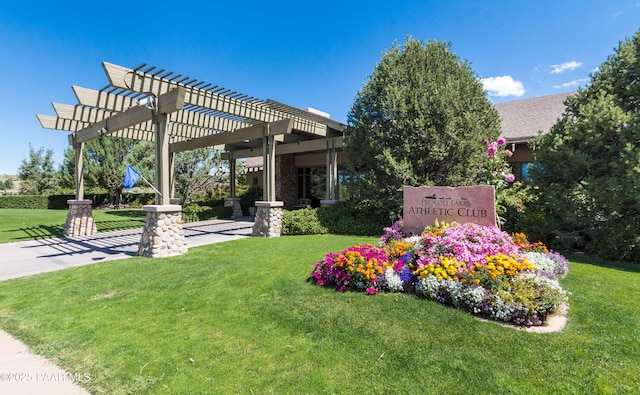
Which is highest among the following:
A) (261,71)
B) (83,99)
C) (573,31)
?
(261,71)

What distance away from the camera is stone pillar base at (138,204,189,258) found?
727 cm

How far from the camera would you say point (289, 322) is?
357 cm

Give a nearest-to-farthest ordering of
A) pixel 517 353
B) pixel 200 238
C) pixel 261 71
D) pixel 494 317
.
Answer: pixel 517 353, pixel 494 317, pixel 200 238, pixel 261 71

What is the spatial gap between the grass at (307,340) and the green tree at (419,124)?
5.05 meters

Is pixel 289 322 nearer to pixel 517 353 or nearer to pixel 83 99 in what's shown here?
pixel 517 353

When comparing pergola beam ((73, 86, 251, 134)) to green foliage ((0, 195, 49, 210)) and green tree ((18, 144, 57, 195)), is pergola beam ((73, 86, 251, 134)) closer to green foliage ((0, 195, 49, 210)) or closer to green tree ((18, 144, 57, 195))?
green foliage ((0, 195, 49, 210))

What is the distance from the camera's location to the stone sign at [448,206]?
5.90m

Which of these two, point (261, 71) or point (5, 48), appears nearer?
point (5, 48)

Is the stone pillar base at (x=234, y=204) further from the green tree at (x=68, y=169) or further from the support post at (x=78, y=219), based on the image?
the green tree at (x=68, y=169)

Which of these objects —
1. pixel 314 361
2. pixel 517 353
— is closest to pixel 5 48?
pixel 314 361

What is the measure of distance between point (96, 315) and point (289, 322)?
271cm

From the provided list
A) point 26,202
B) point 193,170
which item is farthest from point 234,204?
point 26,202

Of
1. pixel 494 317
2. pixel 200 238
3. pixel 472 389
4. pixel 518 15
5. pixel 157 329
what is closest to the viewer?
pixel 472 389

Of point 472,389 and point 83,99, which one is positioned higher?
point 83,99
